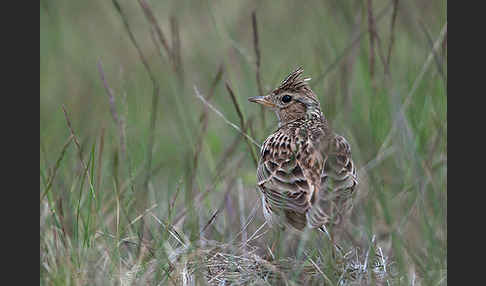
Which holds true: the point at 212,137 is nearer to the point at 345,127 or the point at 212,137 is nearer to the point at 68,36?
the point at 345,127

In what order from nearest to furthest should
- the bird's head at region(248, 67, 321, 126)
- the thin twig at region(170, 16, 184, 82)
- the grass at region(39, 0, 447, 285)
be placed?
the grass at region(39, 0, 447, 285) < the thin twig at region(170, 16, 184, 82) < the bird's head at region(248, 67, 321, 126)

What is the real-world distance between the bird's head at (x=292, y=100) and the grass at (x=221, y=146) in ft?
0.44

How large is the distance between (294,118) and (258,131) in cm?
150

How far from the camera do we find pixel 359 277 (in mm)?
4379

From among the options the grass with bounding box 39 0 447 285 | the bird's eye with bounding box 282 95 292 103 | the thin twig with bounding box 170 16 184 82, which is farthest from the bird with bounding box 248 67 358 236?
the thin twig with bounding box 170 16 184 82

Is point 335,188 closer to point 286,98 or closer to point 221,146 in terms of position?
point 286,98

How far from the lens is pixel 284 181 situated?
16.1ft

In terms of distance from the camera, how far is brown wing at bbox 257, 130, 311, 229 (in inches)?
186

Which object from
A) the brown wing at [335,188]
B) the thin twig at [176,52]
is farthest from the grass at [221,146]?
the brown wing at [335,188]

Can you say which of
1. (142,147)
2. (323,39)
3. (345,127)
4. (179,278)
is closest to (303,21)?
(323,39)

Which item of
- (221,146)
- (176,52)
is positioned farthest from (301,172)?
(221,146)

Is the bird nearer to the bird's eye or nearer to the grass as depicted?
the bird's eye

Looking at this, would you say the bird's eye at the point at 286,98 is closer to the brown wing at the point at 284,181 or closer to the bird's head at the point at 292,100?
the bird's head at the point at 292,100

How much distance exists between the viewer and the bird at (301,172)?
14.8 ft
